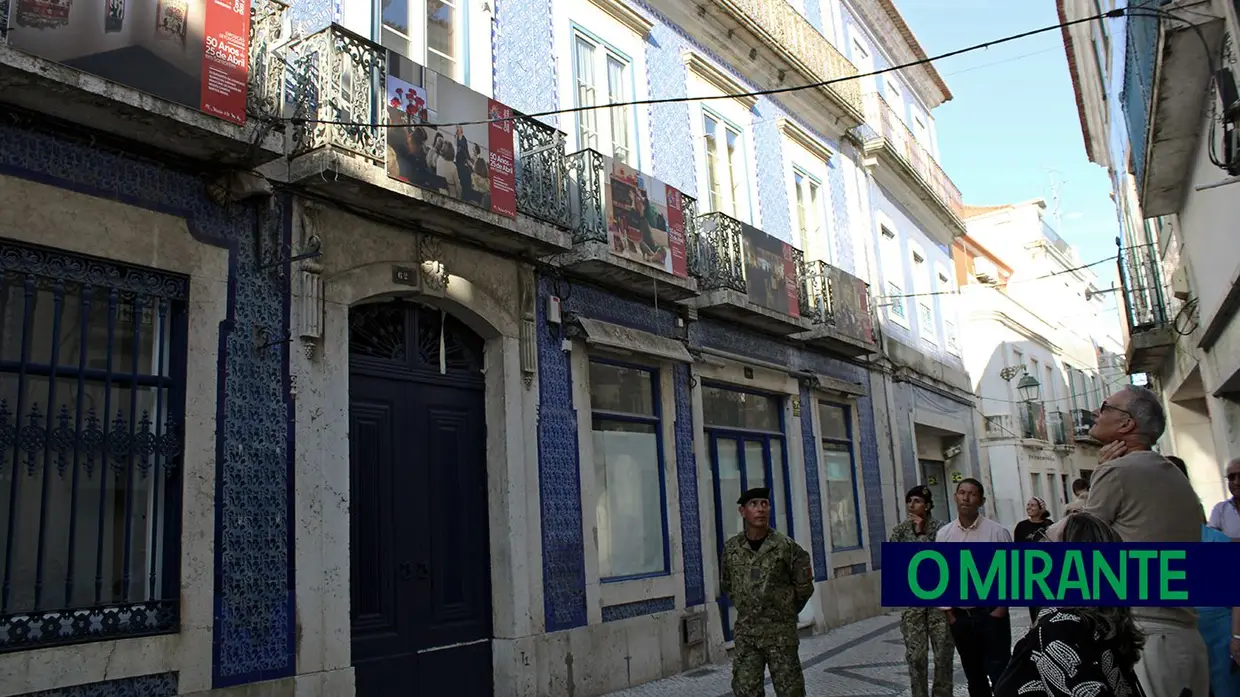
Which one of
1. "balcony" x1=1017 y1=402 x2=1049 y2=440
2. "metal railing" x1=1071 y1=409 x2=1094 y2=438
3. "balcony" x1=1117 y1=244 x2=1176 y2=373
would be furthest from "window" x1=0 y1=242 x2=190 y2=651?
"metal railing" x1=1071 y1=409 x2=1094 y2=438

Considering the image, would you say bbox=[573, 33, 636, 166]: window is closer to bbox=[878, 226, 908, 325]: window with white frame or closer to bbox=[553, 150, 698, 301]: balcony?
bbox=[553, 150, 698, 301]: balcony

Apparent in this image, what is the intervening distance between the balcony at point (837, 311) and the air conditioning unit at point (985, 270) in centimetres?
1239

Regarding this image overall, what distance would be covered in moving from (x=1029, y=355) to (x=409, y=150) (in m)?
22.8

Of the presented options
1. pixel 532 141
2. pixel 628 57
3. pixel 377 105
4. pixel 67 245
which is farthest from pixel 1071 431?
pixel 67 245

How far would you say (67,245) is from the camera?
17.6 feet

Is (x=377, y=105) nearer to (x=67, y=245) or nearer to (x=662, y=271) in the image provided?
(x=67, y=245)

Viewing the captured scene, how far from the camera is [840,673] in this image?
924cm

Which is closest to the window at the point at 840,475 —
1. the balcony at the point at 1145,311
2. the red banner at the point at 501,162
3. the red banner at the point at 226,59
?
the balcony at the point at 1145,311

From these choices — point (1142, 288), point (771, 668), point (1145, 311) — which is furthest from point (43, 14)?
point (1145, 311)

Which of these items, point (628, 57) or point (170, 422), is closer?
point (170, 422)

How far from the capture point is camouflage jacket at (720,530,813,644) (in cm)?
539

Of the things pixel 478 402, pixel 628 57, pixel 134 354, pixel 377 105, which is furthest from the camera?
pixel 628 57

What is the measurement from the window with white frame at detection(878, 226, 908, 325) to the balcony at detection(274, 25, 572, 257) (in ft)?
32.8

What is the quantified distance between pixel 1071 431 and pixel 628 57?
24.4 m
